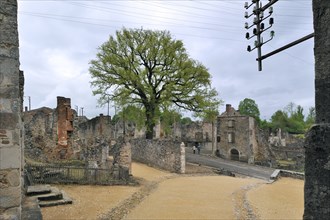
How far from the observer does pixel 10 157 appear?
3887mm

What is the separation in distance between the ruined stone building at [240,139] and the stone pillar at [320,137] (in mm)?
34723

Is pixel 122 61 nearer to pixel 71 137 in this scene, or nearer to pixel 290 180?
pixel 71 137

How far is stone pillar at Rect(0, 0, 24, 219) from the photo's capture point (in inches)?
151

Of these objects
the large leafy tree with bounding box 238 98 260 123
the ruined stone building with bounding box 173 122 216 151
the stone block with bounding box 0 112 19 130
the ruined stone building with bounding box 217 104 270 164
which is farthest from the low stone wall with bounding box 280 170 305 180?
the large leafy tree with bounding box 238 98 260 123

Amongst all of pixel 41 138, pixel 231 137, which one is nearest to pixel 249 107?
pixel 231 137

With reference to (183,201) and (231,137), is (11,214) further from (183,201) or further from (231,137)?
(231,137)

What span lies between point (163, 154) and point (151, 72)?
8.06 meters

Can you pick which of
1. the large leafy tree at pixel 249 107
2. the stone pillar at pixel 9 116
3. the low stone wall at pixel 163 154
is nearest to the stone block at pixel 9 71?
the stone pillar at pixel 9 116

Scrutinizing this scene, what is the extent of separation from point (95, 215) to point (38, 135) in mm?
15929

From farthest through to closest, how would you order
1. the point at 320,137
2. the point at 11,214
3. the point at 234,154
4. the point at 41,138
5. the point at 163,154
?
the point at 234,154
the point at 163,154
the point at 41,138
the point at 11,214
the point at 320,137

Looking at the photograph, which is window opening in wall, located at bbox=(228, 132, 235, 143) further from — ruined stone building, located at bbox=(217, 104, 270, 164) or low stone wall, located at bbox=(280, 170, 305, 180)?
low stone wall, located at bbox=(280, 170, 305, 180)

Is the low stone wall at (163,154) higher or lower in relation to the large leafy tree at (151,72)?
lower

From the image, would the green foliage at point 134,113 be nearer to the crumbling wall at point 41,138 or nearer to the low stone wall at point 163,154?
the low stone wall at point 163,154

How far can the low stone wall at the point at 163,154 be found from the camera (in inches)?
916
